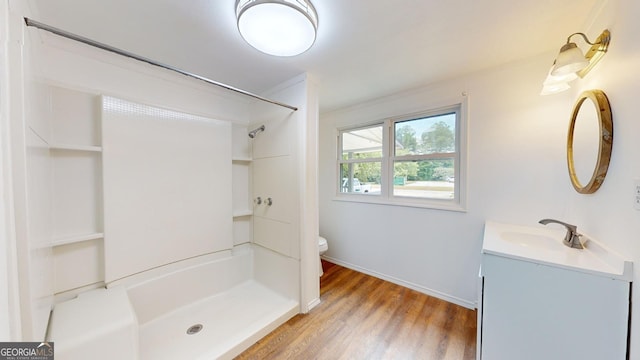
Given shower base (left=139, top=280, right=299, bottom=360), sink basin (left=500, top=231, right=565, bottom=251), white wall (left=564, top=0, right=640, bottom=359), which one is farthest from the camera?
shower base (left=139, top=280, right=299, bottom=360)

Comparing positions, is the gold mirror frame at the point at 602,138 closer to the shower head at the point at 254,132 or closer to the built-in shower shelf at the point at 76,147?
the shower head at the point at 254,132

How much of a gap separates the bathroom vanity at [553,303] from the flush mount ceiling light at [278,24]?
64.5 inches

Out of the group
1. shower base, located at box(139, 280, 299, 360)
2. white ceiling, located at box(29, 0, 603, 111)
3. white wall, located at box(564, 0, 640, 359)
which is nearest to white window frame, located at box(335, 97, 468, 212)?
white ceiling, located at box(29, 0, 603, 111)

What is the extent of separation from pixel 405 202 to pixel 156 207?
8.14 feet

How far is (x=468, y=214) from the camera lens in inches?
79.0

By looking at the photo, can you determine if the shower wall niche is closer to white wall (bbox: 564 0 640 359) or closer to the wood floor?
the wood floor

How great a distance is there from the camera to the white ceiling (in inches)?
46.9

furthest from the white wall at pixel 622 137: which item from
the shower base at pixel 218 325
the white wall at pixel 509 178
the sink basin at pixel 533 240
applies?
the shower base at pixel 218 325

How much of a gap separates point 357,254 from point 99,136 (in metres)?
2.82

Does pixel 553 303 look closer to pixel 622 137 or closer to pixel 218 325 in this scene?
pixel 622 137

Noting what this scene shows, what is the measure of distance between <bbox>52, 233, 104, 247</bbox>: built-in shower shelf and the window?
2.45m

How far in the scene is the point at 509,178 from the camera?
5.94ft

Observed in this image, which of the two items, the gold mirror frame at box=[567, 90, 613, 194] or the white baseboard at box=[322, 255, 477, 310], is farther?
the white baseboard at box=[322, 255, 477, 310]

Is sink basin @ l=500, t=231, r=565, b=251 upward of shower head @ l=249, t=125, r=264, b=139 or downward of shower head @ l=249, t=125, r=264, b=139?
downward
